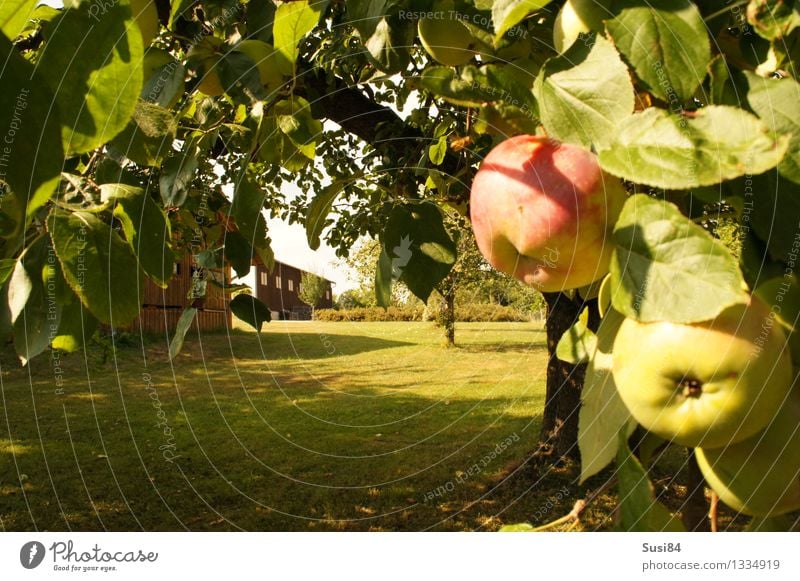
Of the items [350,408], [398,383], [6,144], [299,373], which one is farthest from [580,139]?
[299,373]

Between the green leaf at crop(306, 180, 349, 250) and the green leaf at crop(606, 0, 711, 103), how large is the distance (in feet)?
1.99

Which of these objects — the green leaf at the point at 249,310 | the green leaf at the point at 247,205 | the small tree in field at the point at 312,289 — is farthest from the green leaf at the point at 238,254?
the small tree in field at the point at 312,289

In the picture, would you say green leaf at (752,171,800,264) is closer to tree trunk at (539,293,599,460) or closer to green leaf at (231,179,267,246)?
green leaf at (231,179,267,246)

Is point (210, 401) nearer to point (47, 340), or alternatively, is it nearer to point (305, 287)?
point (305, 287)

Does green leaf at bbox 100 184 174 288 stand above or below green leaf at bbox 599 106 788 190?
below

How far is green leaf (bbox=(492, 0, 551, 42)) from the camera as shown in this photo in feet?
1.18

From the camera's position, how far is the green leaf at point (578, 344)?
390mm

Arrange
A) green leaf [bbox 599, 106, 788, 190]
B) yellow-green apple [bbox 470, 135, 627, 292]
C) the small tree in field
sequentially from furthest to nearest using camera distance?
the small tree in field
yellow-green apple [bbox 470, 135, 627, 292]
green leaf [bbox 599, 106, 788, 190]

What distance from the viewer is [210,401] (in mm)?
5586

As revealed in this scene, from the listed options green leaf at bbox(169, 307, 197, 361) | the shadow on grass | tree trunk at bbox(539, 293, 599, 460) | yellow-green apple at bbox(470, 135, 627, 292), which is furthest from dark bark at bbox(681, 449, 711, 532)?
tree trunk at bbox(539, 293, 599, 460)

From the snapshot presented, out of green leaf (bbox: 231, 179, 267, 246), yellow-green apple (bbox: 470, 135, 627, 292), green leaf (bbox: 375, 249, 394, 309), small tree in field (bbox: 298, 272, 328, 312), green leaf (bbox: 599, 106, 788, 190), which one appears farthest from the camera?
small tree in field (bbox: 298, 272, 328, 312)

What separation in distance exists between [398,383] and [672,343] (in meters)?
6.22

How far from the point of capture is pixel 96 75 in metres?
0.43

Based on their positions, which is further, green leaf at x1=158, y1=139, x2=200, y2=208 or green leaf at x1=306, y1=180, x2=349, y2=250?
green leaf at x1=306, y1=180, x2=349, y2=250
